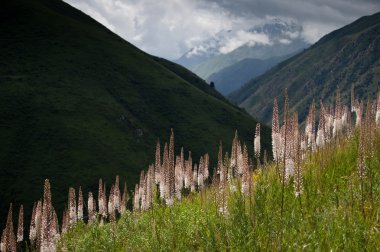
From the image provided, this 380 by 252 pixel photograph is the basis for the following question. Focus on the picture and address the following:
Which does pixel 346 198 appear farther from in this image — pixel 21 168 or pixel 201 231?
pixel 21 168

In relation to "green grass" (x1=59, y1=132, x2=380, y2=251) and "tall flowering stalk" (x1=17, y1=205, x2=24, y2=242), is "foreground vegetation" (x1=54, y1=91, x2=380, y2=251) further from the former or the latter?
"tall flowering stalk" (x1=17, y1=205, x2=24, y2=242)

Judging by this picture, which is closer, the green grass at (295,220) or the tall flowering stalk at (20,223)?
the green grass at (295,220)

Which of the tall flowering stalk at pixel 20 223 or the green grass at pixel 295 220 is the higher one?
the green grass at pixel 295 220

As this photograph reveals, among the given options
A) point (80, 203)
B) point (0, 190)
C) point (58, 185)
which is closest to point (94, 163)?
point (58, 185)

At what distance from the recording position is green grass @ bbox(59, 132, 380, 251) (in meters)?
5.96

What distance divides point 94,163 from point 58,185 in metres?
21.9

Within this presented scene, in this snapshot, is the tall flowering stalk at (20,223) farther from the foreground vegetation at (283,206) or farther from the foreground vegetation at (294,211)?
the foreground vegetation at (294,211)

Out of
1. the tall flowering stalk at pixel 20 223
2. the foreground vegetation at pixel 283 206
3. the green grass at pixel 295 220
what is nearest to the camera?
the green grass at pixel 295 220

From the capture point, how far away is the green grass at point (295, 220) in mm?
5959

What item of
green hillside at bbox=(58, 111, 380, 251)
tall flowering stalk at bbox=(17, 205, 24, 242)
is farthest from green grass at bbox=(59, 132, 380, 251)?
tall flowering stalk at bbox=(17, 205, 24, 242)

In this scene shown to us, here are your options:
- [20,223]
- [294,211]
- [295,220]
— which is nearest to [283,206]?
A: [294,211]

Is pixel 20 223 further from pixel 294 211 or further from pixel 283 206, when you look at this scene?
pixel 294 211

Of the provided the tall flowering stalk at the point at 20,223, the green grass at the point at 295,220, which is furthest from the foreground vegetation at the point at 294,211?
the tall flowering stalk at the point at 20,223

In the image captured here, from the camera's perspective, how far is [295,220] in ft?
21.8
